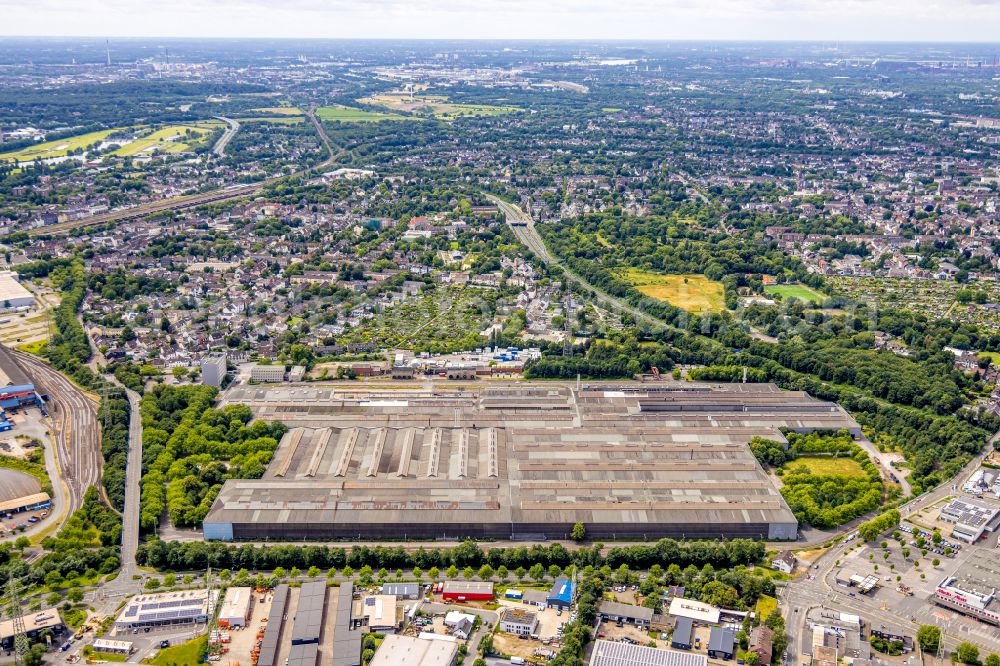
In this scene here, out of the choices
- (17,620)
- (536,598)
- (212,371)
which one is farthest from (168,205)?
(536,598)


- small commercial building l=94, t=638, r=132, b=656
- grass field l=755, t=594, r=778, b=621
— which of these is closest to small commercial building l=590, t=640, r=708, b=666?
grass field l=755, t=594, r=778, b=621

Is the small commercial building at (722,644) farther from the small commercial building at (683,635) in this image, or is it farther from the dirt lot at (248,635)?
the dirt lot at (248,635)

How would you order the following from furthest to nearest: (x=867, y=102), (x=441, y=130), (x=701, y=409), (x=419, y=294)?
(x=867, y=102), (x=441, y=130), (x=419, y=294), (x=701, y=409)

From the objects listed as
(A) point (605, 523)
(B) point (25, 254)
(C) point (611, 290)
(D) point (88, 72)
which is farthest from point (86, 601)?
(D) point (88, 72)

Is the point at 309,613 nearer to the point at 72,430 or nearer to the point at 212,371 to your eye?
the point at 72,430

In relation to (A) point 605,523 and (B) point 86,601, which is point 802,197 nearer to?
(A) point 605,523

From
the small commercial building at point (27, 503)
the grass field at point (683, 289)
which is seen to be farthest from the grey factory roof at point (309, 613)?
the grass field at point (683, 289)
